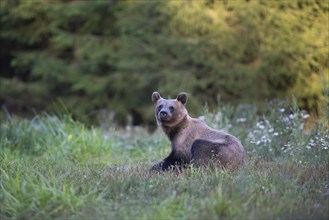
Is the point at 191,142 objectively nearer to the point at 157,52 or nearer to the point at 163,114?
the point at 163,114

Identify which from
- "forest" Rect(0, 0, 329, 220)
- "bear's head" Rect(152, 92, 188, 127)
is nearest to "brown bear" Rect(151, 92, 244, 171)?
"bear's head" Rect(152, 92, 188, 127)

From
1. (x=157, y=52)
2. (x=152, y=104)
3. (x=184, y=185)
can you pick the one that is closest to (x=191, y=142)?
(x=184, y=185)

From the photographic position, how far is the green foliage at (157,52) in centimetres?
1395

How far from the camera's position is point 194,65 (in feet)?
50.9

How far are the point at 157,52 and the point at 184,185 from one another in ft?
31.6

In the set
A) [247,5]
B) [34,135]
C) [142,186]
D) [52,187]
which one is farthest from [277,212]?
[247,5]

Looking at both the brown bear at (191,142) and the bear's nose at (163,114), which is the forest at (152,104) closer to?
the brown bear at (191,142)

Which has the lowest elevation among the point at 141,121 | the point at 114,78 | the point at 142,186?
the point at 141,121

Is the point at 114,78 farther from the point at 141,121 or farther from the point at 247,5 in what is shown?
the point at 247,5

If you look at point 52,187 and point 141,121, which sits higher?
point 52,187

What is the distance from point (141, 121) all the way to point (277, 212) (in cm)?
1205

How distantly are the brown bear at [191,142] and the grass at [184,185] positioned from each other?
0.26 metres

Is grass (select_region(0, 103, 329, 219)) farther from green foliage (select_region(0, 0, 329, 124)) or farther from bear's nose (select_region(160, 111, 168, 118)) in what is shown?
green foliage (select_region(0, 0, 329, 124))

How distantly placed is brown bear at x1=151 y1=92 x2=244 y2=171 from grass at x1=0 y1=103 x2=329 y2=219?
26 centimetres
